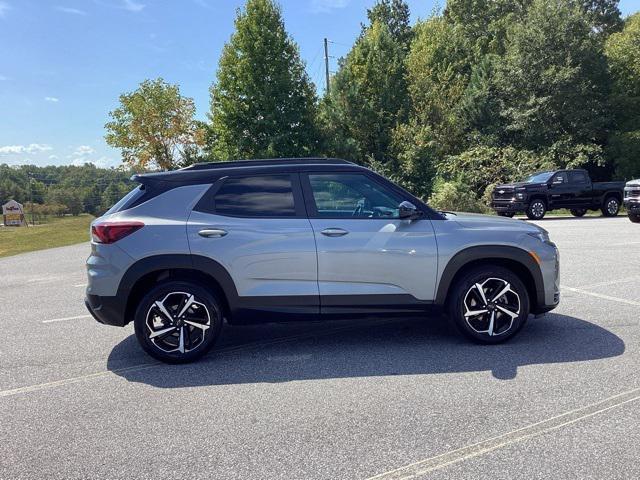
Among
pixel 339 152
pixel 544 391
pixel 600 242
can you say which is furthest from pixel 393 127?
pixel 544 391

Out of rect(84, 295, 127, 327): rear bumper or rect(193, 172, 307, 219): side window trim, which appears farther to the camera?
rect(193, 172, 307, 219): side window trim

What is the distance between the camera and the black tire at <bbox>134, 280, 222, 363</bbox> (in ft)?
14.4

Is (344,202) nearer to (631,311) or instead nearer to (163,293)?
(163,293)

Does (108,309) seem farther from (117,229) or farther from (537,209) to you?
(537,209)

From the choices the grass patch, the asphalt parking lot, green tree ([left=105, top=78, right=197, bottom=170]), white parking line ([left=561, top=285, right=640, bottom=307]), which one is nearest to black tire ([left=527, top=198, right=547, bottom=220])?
white parking line ([left=561, top=285, right=640, bottom=307])

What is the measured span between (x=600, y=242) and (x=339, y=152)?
22.3m

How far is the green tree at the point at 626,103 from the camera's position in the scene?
27.3 m

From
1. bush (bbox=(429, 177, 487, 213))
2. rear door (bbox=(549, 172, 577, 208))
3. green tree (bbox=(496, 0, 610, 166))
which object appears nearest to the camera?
rear door (bbox=(549, 172, 577, 208))

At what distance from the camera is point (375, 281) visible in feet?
14.9

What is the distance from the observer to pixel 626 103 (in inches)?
1146

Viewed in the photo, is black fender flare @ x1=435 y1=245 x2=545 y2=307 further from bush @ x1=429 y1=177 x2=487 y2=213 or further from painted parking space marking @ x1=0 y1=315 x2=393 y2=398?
bush @ x1=429 y1=177 x2=487 y2=213

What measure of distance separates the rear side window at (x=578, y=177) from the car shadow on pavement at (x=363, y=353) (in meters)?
16.0

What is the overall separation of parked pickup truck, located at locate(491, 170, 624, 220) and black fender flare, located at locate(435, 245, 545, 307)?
15605 mm

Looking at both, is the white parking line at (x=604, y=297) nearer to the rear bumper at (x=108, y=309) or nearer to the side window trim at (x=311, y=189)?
the side window trim at (x=311, y=189)
